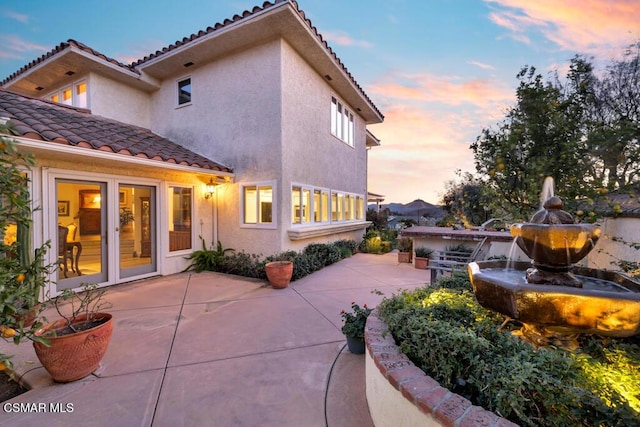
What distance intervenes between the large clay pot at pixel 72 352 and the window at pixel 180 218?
16.5ft

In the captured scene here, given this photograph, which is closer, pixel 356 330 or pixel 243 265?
pixel 356 330

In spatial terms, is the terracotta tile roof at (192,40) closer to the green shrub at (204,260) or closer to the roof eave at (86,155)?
the roof eave at (86,155)

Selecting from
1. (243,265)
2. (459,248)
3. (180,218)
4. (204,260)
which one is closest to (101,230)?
(180,218)

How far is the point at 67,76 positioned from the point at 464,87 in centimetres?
1379

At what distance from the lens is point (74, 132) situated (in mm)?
5832

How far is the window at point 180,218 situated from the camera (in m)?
7.95

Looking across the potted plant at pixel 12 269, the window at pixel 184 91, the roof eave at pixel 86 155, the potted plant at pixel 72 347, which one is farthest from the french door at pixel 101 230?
the potted plant at pixel 12 269

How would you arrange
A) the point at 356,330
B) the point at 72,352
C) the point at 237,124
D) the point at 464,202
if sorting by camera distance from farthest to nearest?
the point at 464,202, the point at 237,124, the point at 356,330, the point at 72,352

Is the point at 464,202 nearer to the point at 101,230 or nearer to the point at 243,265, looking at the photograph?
the point at 243,265

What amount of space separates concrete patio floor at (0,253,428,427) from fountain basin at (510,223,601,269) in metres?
2.20

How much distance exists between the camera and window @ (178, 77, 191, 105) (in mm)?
9403

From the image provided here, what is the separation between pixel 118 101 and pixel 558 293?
1243 cm

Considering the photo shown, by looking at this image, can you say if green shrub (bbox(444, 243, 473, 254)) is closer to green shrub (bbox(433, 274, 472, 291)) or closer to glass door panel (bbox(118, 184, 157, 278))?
green shrub (bbox(433, 274, 472, 291))

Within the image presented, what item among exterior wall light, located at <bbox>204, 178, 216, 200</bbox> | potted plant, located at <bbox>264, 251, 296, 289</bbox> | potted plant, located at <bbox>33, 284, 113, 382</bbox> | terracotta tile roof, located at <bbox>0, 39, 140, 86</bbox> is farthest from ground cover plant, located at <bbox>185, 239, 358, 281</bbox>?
terracotta tile roof, located at <bbox>0, 39, 140, 86</bbox>
